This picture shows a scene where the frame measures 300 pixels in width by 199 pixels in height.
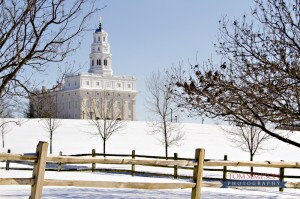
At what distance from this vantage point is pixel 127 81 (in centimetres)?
15225

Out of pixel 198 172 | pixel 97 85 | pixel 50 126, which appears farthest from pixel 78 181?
pixel 97 85

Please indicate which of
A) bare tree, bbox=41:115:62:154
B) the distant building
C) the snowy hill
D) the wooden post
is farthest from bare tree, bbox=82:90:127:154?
the distant building

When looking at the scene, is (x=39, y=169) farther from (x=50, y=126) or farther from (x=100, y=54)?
(x=100, y=54)

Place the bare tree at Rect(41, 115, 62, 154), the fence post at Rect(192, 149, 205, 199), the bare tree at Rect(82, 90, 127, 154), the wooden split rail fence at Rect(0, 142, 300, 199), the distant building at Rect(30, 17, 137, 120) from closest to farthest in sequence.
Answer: the wooden split rail fence at Rect(0, 142, 300, 199), the fence post at Rect(192, 149, 205, 199), the bare tree at Rect(82, 90, 127, 154), the bare tree at Rect(41, 115, 62, 154), the distant building at Rect(30, 17, 137, 120)

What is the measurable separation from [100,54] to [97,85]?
40.0 ft

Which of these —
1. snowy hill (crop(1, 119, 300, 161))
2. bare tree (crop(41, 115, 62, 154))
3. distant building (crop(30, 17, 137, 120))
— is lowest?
snowy hill (crop(1, 119, 300, 161))

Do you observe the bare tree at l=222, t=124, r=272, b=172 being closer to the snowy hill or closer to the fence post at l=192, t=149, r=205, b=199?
the snowy hill

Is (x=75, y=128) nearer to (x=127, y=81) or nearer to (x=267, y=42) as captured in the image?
(x=267, y=42)

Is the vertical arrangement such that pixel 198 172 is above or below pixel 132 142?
above

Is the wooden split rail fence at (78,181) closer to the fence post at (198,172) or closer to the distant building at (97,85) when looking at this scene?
the fence post at (198,172)

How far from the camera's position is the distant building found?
454ft

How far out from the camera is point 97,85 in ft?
484

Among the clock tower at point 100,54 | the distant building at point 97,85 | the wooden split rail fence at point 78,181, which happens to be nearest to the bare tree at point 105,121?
the wooden split rail fence at point 78,181

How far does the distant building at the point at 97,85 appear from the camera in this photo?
5448 inches
